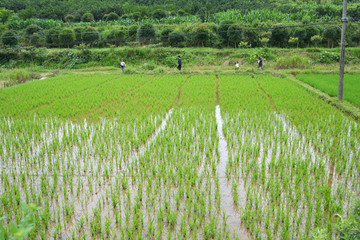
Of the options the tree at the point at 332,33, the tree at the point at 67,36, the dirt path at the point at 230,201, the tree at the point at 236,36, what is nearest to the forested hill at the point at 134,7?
the tree at the point at 67,36

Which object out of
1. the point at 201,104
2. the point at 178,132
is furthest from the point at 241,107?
the point at 178,132

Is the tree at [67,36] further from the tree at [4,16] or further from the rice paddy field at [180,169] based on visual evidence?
the rice paddy field at [180,169]

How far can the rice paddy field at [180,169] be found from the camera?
10.4ft

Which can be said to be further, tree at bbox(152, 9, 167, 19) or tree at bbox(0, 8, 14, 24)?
tree at bbox(152, 9, 167, 19)

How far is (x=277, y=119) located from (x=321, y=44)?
78.3ft

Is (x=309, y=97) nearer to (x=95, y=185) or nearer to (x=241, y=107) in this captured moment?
(x=241, y=107)

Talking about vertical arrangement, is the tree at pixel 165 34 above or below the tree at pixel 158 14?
below

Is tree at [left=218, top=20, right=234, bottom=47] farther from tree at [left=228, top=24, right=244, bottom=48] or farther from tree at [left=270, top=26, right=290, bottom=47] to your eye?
tree at [left=270, top=26, right=290, bottom=47]

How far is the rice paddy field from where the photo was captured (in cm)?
316

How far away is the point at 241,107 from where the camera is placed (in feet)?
28.5

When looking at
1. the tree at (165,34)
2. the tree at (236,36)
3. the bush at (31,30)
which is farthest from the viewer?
the bush at (31,30)

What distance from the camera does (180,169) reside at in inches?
174

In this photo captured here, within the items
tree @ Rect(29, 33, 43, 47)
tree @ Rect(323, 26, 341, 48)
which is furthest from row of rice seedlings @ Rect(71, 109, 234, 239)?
tree @ Rect(29, 33, 43, 47)

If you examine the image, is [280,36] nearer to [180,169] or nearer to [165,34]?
[165,34]
